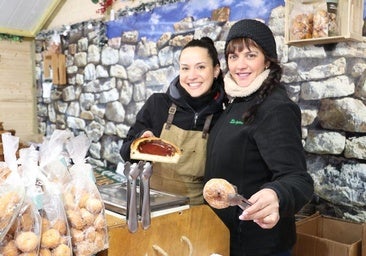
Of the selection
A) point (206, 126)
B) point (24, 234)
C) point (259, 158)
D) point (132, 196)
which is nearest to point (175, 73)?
point (206, 126)

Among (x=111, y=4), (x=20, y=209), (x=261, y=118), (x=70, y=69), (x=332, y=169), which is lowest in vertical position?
(x=332, y=169)

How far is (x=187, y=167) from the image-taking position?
6.77 ft

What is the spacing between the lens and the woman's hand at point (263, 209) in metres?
1.15

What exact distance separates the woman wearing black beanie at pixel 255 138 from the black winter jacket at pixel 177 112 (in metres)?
0.29

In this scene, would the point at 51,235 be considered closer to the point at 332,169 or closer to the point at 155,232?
the point at 155,232

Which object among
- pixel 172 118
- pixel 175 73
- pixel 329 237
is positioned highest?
pixel 175 73

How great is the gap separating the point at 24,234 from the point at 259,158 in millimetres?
955

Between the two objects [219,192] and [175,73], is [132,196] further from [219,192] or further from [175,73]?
[175,73]

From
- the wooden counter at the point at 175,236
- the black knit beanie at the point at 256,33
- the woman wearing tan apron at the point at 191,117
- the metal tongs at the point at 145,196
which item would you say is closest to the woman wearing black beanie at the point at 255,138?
the black knit beanie at the point at 256,33

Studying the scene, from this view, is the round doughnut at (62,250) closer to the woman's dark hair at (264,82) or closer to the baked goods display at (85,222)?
the baked goods display at (85,222)

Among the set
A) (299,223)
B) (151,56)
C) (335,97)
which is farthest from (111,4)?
(299,223)

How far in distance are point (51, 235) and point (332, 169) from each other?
6.38 feet

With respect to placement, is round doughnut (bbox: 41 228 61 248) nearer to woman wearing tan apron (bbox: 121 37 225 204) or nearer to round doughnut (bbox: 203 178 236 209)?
round doughnut (bbox: 203 178 236 209)

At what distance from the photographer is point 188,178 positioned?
2.06 meters
